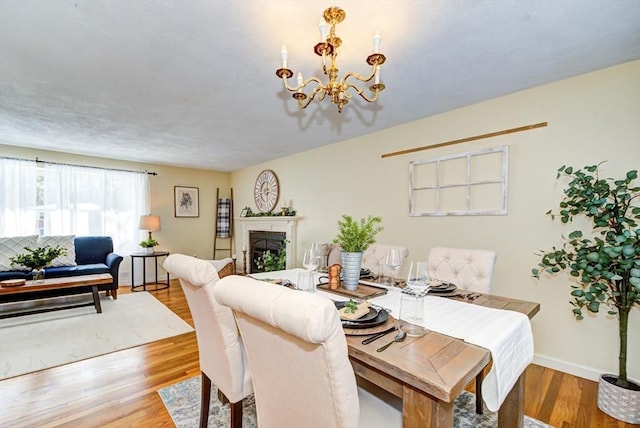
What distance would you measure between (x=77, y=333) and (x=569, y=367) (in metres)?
4.51

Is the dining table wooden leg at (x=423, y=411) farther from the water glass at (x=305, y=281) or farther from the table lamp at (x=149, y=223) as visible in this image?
the table lamp at (x=149, y=223)

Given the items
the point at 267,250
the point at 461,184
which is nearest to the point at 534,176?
the point at 461,184

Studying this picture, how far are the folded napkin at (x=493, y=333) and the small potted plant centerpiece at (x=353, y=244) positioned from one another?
0.25m

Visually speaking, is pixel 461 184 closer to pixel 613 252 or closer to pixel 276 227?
pixel 613 252

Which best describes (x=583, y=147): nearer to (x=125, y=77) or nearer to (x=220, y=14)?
(x=220, y=14)

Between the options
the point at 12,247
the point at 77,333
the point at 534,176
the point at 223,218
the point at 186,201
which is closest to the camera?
the point at 534,176

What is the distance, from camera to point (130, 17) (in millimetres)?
1506

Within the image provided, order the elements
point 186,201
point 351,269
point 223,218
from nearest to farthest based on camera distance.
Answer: point 351,269 < point 186,201 < point 223,218

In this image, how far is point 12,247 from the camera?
3.91 meters

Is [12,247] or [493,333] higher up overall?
[493,333]

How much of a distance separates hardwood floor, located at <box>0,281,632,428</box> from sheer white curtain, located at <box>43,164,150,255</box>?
3.31 m

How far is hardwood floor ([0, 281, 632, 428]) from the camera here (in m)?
1.72

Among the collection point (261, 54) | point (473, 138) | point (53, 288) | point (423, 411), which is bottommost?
point (53, 288)

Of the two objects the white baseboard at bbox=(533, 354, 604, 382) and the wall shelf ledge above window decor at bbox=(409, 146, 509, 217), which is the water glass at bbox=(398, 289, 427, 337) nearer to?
the wall shelf ledge above window decor at bbox=(409, 146, 509, 217)
